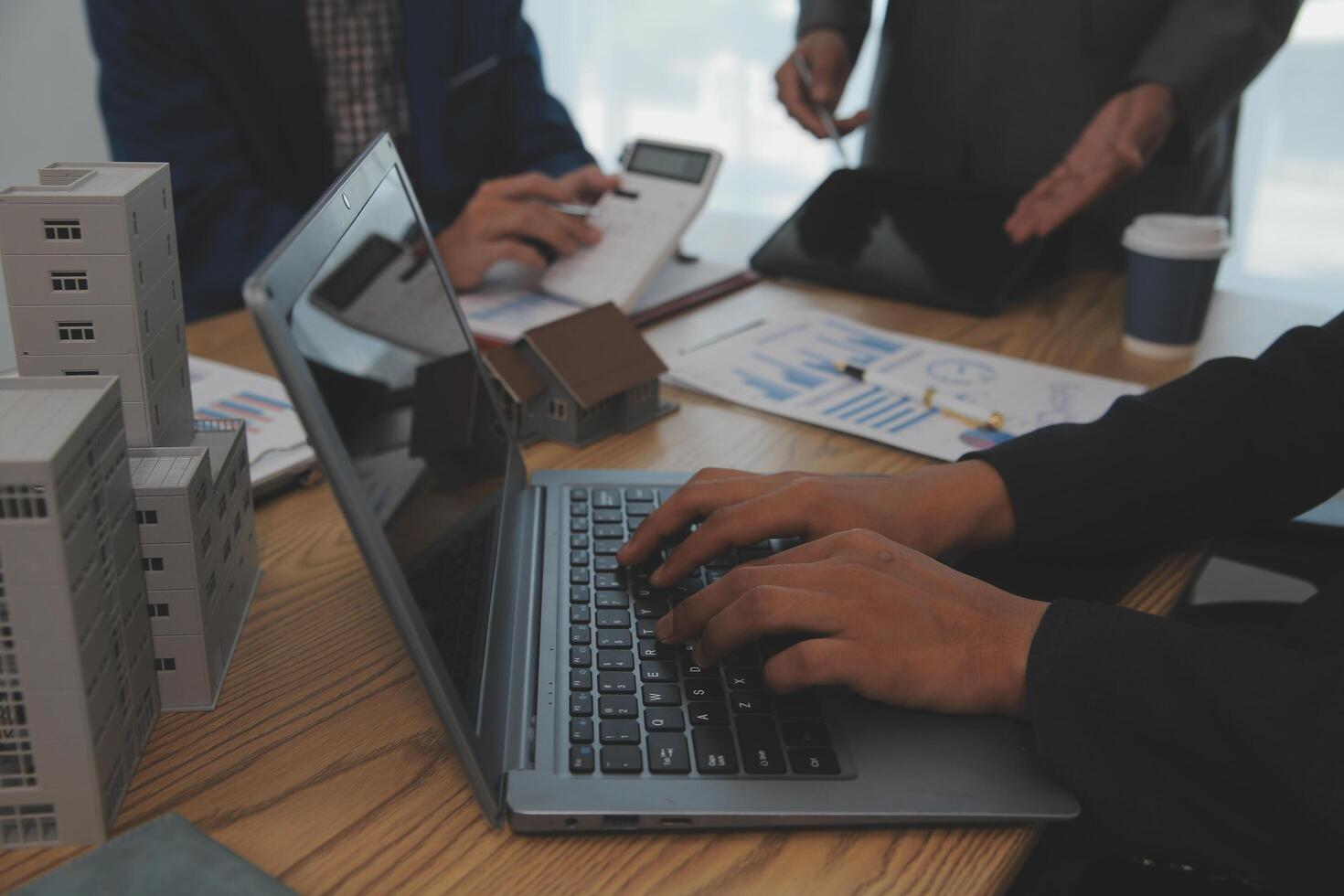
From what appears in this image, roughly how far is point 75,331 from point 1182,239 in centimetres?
99

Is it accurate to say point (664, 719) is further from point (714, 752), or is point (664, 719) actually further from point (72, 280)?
point (72, 280)

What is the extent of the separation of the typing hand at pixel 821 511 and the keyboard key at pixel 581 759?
155mm

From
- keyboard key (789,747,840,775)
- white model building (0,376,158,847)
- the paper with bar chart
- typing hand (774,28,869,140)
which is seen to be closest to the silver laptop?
keyboard key (789,747,840,775)

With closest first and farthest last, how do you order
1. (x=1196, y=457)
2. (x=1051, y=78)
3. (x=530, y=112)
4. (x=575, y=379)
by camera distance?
Answer: (x=1196, y=457) → (x=575, y=379) → (x=1051, y=78) → (x=530, y=112)

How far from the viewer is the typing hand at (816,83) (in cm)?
141

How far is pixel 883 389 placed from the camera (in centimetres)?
104

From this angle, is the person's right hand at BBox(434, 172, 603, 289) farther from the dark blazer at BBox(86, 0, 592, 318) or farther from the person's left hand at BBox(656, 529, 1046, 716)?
the person's left hand at BBox(656, 529, 1046, 716)

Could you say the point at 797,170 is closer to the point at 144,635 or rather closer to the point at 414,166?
the point at 414,166

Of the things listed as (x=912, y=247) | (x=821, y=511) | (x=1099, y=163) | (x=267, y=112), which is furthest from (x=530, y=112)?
(x=821, y=511)

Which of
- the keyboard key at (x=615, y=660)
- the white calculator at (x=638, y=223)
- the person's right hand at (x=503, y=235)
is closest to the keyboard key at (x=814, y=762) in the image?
the keyboard key at (x=615, y=660)

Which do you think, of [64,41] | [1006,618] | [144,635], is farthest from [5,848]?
[64,41]

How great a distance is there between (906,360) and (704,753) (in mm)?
664

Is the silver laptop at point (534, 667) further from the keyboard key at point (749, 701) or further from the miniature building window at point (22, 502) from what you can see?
the miniature building window at point (22, 502)

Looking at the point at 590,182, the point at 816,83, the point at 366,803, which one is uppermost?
the point at 816,83
